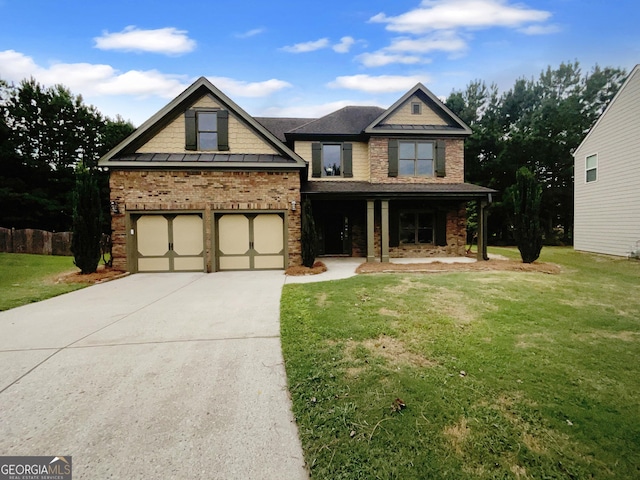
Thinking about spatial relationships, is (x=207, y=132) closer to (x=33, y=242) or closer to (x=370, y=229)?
(x=370, y=229)

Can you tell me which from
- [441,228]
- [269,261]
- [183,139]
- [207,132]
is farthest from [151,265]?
[441,228]

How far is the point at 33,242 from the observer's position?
14.9m

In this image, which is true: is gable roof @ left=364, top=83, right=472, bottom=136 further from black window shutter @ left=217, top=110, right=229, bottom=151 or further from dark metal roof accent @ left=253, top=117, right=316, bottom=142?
black window shutter @ left=217, top=110, right=229, bottom=151

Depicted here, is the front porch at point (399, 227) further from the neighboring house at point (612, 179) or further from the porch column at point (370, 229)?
the neighboring house at point (612, 179)

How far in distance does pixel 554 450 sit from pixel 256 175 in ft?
32.7

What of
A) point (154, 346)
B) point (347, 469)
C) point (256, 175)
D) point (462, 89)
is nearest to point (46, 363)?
point (154, 346)

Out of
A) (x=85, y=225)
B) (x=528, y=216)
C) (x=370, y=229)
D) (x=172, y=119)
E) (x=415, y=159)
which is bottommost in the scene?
(x=370, y=229)

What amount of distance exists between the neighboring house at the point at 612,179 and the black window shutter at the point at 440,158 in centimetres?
736

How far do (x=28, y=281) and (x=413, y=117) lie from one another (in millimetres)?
15487

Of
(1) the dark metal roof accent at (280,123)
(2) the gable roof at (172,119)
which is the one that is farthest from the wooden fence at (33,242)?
(1) the dark metal roof accent at (280,123)

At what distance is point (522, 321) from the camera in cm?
466

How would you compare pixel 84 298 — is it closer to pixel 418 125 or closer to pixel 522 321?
pixel 522 321

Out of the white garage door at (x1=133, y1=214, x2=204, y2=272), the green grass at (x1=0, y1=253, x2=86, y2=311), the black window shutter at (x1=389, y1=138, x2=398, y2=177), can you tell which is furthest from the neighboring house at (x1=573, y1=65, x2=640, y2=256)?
the green grass at (x1=0, y1=253, x2=86, y2=311)

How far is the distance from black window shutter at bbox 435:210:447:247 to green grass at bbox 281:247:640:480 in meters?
8.07
